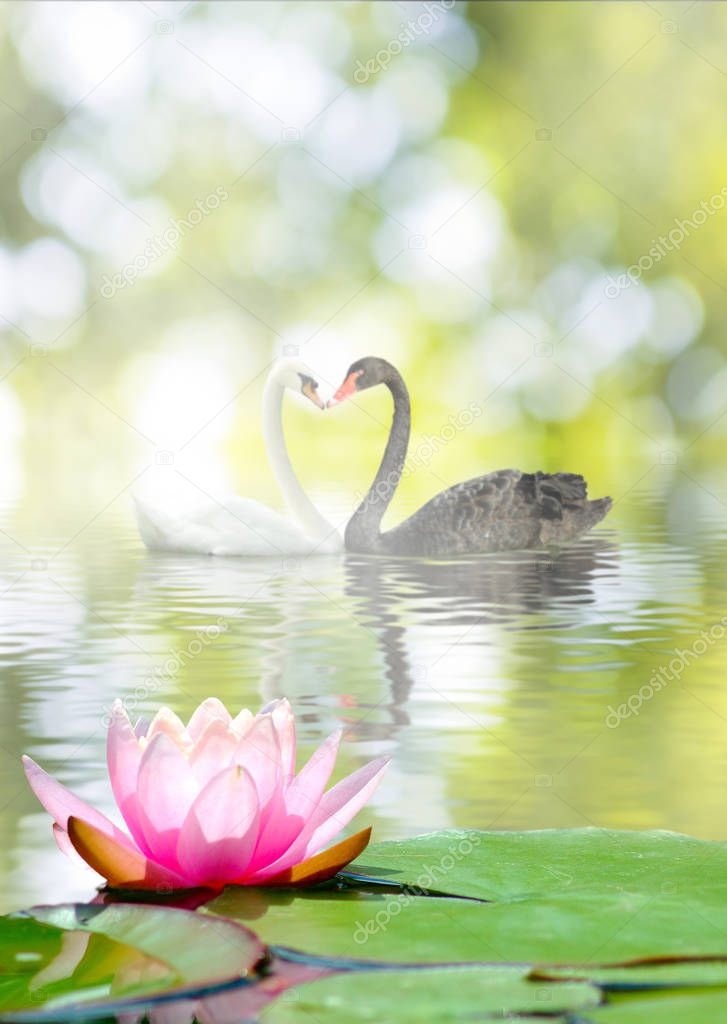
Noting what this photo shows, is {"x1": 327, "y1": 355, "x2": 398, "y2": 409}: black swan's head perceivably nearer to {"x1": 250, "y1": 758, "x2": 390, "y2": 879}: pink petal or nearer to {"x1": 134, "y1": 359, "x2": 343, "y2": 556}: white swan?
{"x1": 134, "y1": 359, "x2": 343, "y2": 556}: white swan

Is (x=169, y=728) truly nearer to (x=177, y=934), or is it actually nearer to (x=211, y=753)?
(x=211, y=753)

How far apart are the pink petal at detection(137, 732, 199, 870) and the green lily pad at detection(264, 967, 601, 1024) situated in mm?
239

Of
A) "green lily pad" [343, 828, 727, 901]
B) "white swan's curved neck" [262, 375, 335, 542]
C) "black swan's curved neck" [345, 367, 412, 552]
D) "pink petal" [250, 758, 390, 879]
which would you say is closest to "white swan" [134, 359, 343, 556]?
"white swan's curved neck" [262, 375, 335, 542]

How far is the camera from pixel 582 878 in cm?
116

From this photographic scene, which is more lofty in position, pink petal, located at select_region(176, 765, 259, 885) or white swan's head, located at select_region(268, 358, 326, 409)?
white swan's head, located at select_region(268, 358, 326, 409)

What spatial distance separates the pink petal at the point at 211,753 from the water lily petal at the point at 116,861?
0.27 ft

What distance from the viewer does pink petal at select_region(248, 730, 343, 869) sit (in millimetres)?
1084

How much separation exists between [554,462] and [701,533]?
4.45 m

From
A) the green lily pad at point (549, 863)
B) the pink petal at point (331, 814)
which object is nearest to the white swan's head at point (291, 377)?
the green lily pad at point (549, 863)

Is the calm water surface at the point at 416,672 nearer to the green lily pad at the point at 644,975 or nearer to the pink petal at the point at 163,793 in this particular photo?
the pink petal at the point at 163,793

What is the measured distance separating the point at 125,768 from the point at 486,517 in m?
3.85

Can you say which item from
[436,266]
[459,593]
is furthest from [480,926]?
[436,266]

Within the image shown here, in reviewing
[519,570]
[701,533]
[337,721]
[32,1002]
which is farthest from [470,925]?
[701,533]

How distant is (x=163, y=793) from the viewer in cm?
106
